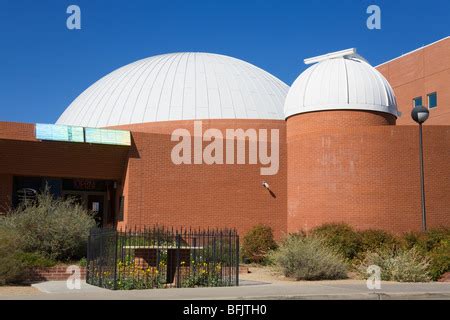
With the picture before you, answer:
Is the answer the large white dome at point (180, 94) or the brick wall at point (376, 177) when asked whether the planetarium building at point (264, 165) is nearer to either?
the brick wall at point (376, 177)

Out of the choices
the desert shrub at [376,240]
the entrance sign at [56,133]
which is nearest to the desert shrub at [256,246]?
the desert shrub at [376,240]

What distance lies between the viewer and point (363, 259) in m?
22.2

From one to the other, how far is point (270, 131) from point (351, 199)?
5.44m

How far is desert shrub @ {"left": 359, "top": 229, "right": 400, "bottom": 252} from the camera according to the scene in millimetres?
23156

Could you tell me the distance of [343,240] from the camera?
23.3 metres

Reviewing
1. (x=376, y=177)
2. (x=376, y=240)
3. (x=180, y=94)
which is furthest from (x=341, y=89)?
(x=180, y=94)

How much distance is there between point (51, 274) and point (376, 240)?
39.7ft

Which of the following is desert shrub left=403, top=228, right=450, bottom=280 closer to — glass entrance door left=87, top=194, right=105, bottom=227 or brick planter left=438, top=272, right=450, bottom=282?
brick planter left=438, top=272, right=450, bottom=282

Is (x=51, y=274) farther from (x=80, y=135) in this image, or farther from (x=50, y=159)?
(x=50, y=159)

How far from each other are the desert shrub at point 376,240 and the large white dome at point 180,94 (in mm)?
11790
